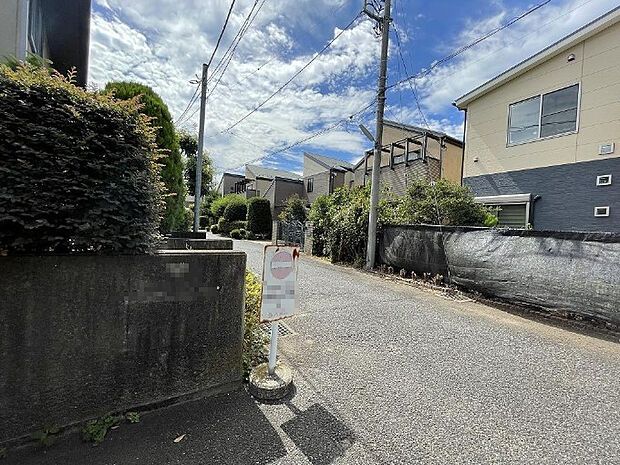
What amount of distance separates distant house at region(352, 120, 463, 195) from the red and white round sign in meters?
11.1

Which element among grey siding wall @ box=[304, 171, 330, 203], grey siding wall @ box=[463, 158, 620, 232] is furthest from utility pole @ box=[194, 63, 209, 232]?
grey siding wall @ box=[304, 171, 330, 203]

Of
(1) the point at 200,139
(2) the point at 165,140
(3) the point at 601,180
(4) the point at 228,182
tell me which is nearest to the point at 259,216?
(1) the point at 200,139

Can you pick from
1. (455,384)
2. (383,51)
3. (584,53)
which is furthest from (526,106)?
(455,384)

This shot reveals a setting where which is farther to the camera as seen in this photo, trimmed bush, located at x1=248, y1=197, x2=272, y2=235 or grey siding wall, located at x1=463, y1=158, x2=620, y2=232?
trimmed bush, located at x1=248, y1=197, x2=272, y2=235

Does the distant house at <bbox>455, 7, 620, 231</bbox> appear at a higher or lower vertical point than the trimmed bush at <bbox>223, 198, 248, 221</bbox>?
higher

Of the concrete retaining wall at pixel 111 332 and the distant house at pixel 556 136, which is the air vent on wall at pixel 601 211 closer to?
the distant house at pixel 556 136

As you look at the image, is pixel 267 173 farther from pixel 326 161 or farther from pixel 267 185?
pixel 326 161

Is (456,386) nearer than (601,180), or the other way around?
(456,386)

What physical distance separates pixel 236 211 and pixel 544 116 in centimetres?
2194

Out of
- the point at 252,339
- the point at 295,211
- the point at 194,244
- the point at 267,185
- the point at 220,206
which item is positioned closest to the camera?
the point at 252,339

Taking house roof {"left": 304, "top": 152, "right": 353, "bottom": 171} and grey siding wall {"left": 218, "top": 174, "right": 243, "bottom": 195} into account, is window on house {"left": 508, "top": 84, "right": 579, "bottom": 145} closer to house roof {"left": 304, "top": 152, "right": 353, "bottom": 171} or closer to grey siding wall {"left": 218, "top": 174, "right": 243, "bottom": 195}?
house roof {"left": 304, "top": 152, "right": 353, "bottom": 171}

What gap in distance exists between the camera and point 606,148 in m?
7.53

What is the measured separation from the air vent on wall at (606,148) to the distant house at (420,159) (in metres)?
5.85

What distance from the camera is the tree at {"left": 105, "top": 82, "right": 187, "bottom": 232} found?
5.73 m
